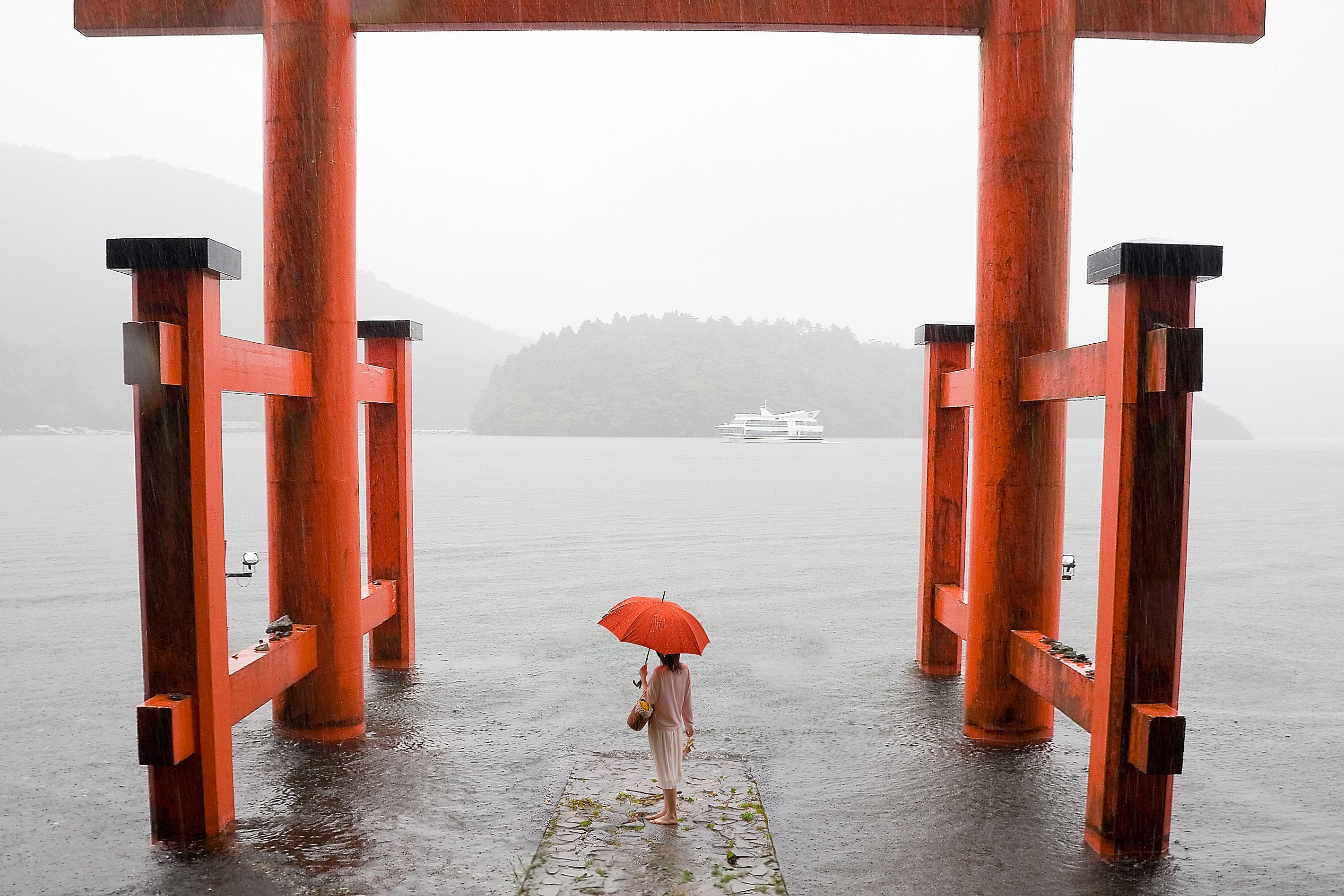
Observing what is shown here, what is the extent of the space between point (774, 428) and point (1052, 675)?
408 ft

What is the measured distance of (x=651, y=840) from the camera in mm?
5445

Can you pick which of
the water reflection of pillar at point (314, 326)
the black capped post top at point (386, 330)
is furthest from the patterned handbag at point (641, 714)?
the black capped post top at point (386, 330)

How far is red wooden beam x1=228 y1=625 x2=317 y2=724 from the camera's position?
584 cm

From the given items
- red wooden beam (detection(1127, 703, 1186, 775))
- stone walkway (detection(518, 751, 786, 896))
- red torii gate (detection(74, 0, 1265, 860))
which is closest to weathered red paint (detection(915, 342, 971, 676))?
red torii gate (detection(74, 0, 1265, 860))

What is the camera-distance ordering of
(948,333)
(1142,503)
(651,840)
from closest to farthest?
(1142,503) < (651,840) < (948,333)

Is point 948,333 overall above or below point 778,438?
above

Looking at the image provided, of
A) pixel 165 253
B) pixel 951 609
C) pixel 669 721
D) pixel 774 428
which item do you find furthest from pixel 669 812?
pixel 774 428

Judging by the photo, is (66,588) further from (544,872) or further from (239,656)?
(544,872)

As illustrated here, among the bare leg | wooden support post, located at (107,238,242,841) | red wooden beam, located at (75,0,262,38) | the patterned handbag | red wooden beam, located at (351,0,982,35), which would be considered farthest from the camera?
red wooden beam, located at (75,0,262,38)

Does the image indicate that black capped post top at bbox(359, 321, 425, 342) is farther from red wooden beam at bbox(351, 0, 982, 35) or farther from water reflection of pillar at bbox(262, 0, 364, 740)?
red wooden beam at bbox(351, 0, 982, 35)

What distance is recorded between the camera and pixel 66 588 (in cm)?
1683

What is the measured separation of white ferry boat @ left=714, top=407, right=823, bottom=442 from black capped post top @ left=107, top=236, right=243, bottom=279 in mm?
124092

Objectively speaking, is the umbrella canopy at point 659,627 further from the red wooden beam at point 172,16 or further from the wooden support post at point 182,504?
the red wooden beam at point 172,16

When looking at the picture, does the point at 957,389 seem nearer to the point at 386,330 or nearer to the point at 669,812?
the point at 669,812
